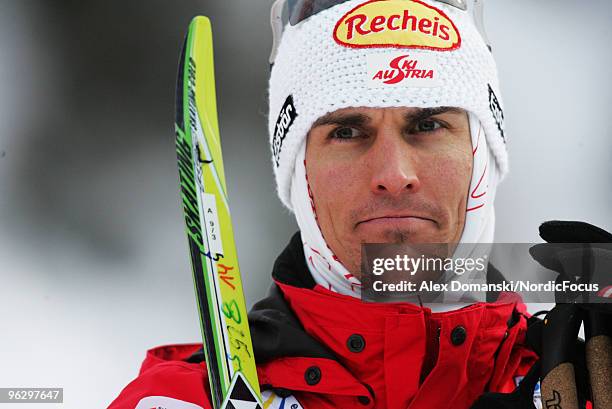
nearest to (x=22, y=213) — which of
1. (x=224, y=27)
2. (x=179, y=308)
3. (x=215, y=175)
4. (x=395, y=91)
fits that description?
(x=179, y=308)

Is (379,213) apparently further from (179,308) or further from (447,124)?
(179,308)

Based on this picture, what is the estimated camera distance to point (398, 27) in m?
1.67

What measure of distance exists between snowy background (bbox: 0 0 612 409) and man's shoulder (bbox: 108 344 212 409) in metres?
1.16

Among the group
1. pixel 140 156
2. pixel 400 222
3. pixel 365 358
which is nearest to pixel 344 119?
pixel 400 222

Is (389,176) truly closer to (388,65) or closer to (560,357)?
(388,65)

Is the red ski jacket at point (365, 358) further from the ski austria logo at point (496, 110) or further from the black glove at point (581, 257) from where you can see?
the ski austria logo at point (496, 110)

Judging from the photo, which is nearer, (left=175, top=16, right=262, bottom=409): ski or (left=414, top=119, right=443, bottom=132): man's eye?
(left=175, top=16, right=262, bottom=409): ski

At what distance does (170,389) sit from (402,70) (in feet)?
2.62

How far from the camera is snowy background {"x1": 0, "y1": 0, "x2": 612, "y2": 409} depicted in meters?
2.89

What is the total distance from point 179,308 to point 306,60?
159cm

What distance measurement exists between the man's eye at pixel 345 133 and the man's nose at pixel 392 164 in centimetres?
6

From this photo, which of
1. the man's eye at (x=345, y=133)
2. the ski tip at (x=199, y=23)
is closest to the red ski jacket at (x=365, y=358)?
the man's eye at (x=345, y=133)

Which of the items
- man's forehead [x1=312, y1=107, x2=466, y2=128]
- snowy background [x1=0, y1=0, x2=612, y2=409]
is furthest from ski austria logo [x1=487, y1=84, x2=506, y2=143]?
snowy background [x1=0, y1=0, x2=612, y2=409]

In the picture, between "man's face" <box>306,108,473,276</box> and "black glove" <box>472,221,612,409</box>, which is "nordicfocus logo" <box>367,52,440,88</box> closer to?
"man's face" <box>306,108,473,276</box>
